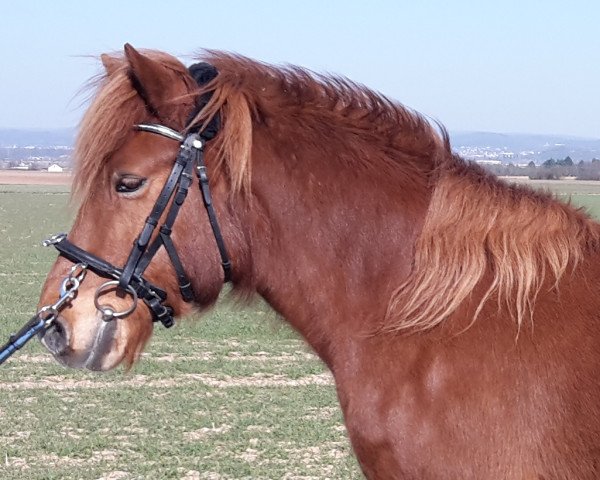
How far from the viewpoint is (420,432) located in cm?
289

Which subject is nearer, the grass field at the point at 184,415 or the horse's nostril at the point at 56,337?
the horse's nostril at the point at 56,337

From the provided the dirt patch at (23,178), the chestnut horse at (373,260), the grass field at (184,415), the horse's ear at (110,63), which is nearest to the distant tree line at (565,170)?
the grass field at (184,415)

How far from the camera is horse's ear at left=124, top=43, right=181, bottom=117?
3.04 meters

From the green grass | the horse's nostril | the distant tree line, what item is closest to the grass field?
the green grass

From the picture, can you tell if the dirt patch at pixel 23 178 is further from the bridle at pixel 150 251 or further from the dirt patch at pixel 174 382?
the bridle at pixel 150 251

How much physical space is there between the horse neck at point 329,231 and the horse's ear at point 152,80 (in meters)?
0.40

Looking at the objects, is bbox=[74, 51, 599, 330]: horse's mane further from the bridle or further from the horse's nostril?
the horse's nostril

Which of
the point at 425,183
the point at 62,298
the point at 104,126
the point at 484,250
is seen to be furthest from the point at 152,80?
the point at 484,250

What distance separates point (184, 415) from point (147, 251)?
5459mm

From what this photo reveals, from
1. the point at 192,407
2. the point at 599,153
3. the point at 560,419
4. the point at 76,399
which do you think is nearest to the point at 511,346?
the point at 560,419

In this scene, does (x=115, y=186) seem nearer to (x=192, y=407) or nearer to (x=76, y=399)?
(x=192, y=407)

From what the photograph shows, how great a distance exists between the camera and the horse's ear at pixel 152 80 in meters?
3.04

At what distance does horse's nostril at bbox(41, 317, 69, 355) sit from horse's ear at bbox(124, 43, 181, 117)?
91 cm

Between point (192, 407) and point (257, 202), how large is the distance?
5745 mm
